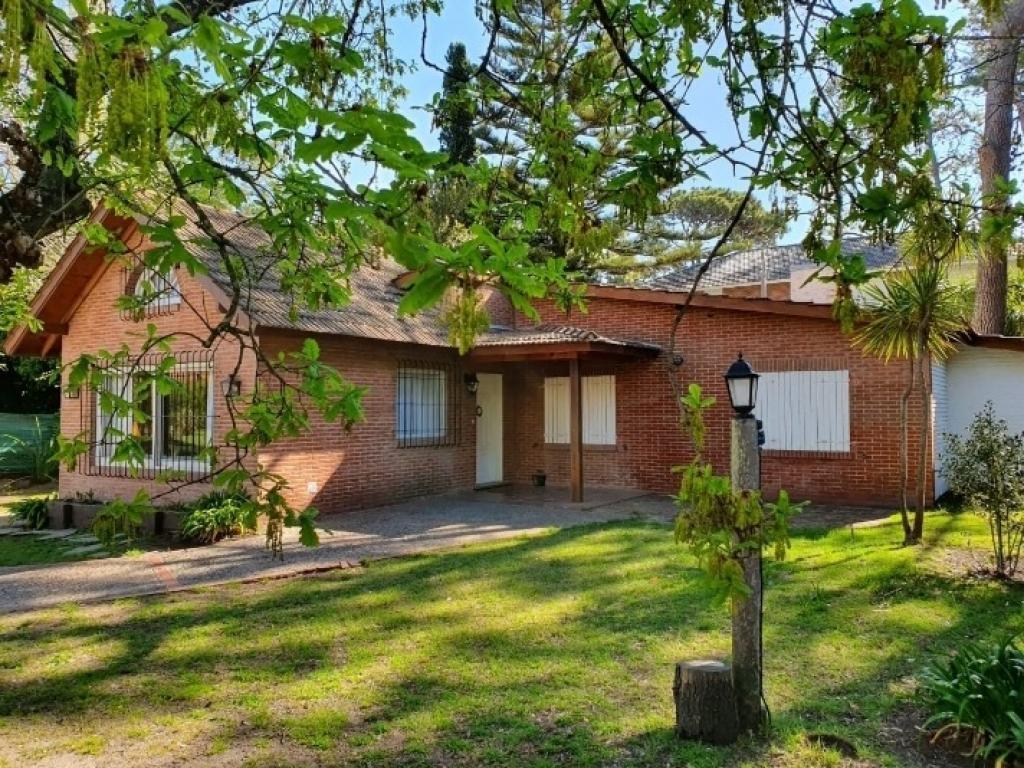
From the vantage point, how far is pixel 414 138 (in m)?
2.35

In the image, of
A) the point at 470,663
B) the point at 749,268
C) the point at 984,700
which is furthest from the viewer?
the point at 749,268

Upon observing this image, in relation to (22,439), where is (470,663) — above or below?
below

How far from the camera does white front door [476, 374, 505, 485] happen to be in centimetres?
1551

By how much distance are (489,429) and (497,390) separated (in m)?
0.88

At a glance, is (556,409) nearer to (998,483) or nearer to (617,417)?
(617,417)

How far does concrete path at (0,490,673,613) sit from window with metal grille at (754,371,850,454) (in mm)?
2346

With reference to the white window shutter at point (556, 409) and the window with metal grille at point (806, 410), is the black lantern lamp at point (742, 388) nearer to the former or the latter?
the window with metal grille at point (806, 410)

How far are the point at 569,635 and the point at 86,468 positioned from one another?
11.1 metres

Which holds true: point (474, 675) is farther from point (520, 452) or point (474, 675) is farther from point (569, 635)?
point (520, 452)

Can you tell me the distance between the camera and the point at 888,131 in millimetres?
2955

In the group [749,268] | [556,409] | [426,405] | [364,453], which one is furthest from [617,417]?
[749,268]

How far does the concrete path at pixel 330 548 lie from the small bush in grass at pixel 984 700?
401cm

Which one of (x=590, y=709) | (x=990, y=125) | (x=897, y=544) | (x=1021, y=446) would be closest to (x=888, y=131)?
(x=590, y=709)

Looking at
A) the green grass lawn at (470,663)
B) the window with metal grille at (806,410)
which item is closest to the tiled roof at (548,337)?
the window with metal grille at (806,410)
